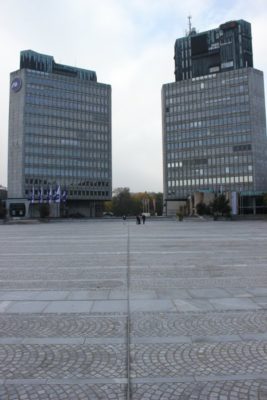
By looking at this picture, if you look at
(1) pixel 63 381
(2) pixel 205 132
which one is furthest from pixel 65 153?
(1) pixel 63 381

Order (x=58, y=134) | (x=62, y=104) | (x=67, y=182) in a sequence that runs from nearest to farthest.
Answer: (x=67, y=182) → (x=58, y=134) → (x=62, y=104)

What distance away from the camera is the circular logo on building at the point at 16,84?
12793 cm

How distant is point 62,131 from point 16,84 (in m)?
23.8

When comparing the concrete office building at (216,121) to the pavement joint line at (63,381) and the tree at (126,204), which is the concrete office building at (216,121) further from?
the pavement joint line at (63,381)

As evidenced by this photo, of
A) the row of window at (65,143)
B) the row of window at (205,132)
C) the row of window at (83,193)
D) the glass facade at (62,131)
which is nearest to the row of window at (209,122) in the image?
the row of window at (205,132)

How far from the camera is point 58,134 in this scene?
436 feet

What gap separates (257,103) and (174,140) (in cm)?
3632

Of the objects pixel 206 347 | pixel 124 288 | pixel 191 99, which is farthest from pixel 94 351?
pixel 191 99

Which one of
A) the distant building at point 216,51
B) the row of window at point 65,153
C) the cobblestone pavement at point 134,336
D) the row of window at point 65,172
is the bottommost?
the cobblestone pavement at point 134,336

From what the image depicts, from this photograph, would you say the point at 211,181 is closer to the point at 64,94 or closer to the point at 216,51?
the point at 216,51

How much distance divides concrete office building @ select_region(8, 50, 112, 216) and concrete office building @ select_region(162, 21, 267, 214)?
29103 millimetres

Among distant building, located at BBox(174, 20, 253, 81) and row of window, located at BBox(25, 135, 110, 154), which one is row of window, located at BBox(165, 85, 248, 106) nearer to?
distant building, located at BBox(174, 20, 253, 81)

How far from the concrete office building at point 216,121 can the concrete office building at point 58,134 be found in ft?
95.5

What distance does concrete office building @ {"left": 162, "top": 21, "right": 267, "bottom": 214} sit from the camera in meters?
135
